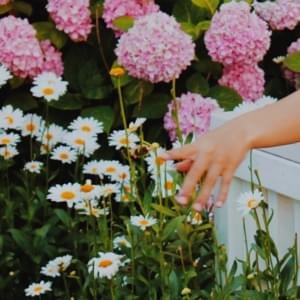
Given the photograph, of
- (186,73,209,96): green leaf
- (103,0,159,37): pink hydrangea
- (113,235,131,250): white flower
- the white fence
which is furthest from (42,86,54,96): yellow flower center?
the white fence

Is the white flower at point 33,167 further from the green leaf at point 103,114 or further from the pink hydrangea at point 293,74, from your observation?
the pink hydrangea at point 293,74

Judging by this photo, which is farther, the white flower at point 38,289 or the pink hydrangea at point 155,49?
the pink hydrangea at point 155,49

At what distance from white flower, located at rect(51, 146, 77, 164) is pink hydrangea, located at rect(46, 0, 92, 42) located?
45 centimetres

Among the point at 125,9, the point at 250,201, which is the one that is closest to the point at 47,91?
the point at 125,9

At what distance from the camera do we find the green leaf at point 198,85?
3141 mm

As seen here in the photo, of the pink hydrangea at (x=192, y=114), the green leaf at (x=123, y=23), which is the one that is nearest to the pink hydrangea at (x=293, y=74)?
the pink hydrangea at (x=192, y=114)

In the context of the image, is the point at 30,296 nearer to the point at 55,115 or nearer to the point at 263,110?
the point at 55,115

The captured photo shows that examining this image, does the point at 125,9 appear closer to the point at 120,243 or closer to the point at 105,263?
the point at 120,243

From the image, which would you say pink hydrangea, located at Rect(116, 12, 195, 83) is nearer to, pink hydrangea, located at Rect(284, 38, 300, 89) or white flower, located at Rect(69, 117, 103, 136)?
white flower, located at Rect(69, 117, 103, 136)

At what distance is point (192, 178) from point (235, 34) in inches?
69.6

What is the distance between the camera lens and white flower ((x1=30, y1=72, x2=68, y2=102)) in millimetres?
2875

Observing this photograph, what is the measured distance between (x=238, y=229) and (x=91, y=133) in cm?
66

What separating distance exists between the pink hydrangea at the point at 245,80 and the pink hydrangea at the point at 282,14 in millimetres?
192

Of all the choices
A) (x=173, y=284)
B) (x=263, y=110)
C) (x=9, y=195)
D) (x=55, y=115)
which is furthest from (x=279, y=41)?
(x=263, y=110)
